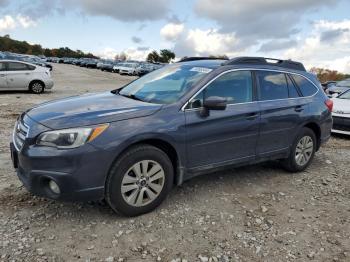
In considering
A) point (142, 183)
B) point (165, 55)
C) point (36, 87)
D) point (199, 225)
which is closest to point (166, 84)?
point (142, 183)

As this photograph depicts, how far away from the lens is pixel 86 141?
12.2 ft

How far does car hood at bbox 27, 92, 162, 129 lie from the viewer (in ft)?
12.6

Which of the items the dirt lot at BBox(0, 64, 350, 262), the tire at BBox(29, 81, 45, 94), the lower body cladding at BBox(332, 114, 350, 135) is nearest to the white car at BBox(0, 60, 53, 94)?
the tire at BBox(29, 81, 45, 94)

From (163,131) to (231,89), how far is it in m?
1.24

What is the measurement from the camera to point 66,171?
145 inches

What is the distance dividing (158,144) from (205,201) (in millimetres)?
1001

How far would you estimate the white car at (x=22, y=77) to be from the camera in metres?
15.3

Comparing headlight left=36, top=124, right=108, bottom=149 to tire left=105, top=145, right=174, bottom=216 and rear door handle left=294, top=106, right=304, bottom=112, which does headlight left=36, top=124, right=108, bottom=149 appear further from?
rear door handle left=294, top=106, right=304, bottom=112

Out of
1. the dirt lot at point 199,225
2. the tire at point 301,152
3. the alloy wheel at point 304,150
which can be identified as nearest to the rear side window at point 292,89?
the tire at point 301,152

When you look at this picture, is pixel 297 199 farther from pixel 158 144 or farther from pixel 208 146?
pixel 158 144

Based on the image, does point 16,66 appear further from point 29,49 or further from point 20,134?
point 29,49

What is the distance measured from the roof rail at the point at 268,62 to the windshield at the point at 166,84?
1.56ft

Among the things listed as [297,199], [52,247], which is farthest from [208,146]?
[52,247]

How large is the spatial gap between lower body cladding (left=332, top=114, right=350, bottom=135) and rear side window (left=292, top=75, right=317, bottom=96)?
124 inches
